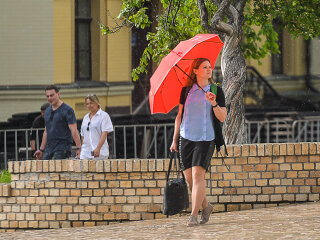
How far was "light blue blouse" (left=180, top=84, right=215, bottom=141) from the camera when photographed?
31.6 ft

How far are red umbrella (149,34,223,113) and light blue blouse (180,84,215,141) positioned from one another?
0.28 metres

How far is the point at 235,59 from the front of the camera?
44.1ft

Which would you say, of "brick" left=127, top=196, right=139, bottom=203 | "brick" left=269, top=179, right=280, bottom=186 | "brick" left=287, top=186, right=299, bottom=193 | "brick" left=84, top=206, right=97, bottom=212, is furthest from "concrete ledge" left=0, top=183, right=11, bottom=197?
"brick" left=287, top=186, right=299, bottom=193

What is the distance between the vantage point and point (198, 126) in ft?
31.6

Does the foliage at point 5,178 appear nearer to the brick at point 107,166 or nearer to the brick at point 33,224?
the brick at point 33,224

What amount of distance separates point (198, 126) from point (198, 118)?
79 mm

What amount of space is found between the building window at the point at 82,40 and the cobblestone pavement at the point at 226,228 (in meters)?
12.5

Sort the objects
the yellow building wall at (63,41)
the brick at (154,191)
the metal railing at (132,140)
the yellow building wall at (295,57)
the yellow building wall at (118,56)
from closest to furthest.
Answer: the brick at (154,191) → the metal railing at (132,140) → the yellow building wall at (63,41) → the yellow building wall at (118,56) → the yellow building wall at (295,57)

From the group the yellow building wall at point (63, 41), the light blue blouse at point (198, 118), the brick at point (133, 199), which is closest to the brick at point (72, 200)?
the brick at point (133, 199)

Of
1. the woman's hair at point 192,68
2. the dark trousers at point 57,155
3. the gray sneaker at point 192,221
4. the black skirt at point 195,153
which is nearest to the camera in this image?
the black skirt at point 195,153

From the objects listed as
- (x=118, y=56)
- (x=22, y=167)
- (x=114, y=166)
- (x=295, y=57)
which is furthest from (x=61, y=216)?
(x=295, y=57)

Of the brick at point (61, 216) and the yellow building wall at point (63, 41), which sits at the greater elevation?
the yellow building wall at point (63, 41)

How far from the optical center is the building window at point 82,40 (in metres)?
23.4

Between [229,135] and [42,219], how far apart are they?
9.60 feet
